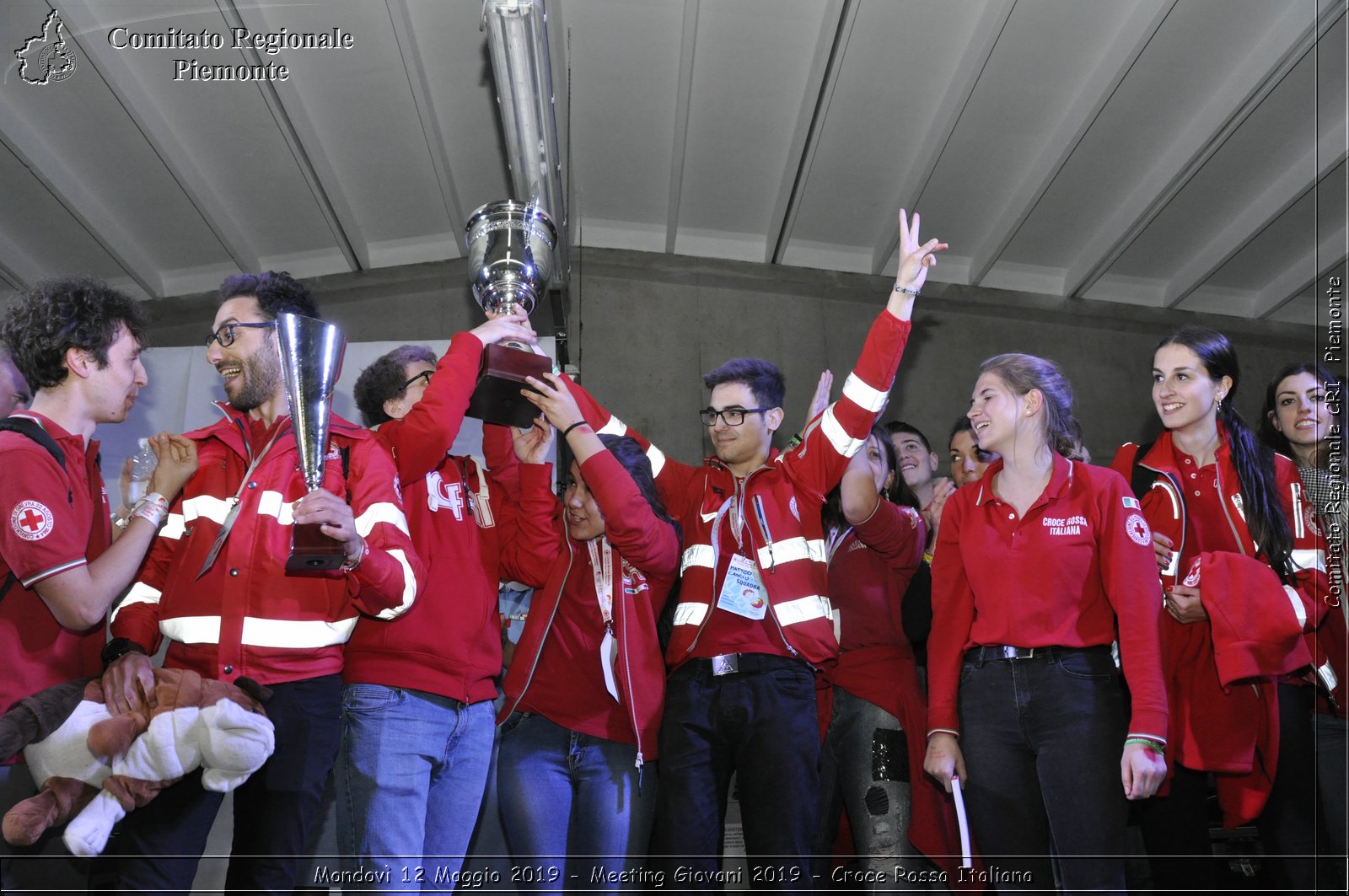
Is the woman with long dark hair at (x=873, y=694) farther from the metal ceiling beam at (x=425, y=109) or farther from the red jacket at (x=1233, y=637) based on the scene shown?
the metal ceiling beam at (x=425, y=109)

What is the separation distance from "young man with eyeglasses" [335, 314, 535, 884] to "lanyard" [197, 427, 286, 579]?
0.34 meters

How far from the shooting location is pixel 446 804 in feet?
8.03

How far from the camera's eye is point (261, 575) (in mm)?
2201

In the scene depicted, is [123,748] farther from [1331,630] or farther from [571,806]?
[1331,630]

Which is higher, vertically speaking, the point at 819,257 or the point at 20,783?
the point at 819,257

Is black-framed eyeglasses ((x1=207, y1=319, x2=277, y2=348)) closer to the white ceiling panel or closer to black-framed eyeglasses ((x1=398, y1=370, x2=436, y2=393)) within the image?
black-framed eyeglasses ((x1=398, y1=370, x2=436, y2=393))

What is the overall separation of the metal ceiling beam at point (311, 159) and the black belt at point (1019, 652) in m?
4.38

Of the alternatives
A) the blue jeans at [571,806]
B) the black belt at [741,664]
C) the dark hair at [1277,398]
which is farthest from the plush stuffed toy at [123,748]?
the dark hair at [1277,398]

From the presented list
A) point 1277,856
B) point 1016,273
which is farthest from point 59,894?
point 1016,273

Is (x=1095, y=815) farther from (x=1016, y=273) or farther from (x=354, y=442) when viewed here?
(x=1016, y=273)

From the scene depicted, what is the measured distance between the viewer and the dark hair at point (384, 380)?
323 cm

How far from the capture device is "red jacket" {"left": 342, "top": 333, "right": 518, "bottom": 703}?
95.8 inches

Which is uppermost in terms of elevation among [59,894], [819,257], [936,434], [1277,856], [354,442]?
[819,257]

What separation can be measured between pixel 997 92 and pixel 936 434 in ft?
8.98
